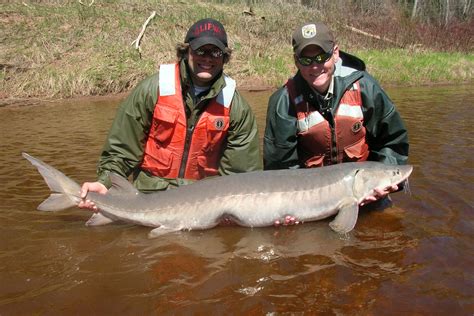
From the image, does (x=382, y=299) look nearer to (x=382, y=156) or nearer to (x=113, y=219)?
(x=382, y=156)

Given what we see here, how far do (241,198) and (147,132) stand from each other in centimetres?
114

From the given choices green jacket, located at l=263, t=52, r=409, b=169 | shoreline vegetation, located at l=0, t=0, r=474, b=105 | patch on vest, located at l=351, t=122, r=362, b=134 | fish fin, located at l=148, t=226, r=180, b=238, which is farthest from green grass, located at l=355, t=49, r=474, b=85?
fish fin, located at l=148, t=226, r=180, b=238

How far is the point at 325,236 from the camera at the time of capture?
3.84 meters

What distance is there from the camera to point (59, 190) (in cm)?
381

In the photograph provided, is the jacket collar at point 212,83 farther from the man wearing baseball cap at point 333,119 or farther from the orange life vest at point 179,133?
the man wearing baseball cap at point 333,119

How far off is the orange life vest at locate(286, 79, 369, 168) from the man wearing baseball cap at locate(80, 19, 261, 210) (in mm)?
471

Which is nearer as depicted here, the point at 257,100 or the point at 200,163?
the point at 200,163

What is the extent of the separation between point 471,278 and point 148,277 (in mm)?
2141

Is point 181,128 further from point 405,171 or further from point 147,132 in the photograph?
point 405,171

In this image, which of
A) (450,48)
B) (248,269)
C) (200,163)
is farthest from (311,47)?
(450,48)

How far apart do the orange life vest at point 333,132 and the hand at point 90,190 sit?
1.79 m

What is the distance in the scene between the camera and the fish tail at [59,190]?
378 cm

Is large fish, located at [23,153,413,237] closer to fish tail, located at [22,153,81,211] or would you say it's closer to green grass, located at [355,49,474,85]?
fish tail, located at [22,153,81,211]

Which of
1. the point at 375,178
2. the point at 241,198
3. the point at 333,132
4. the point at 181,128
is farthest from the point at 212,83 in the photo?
the point at 375,178
